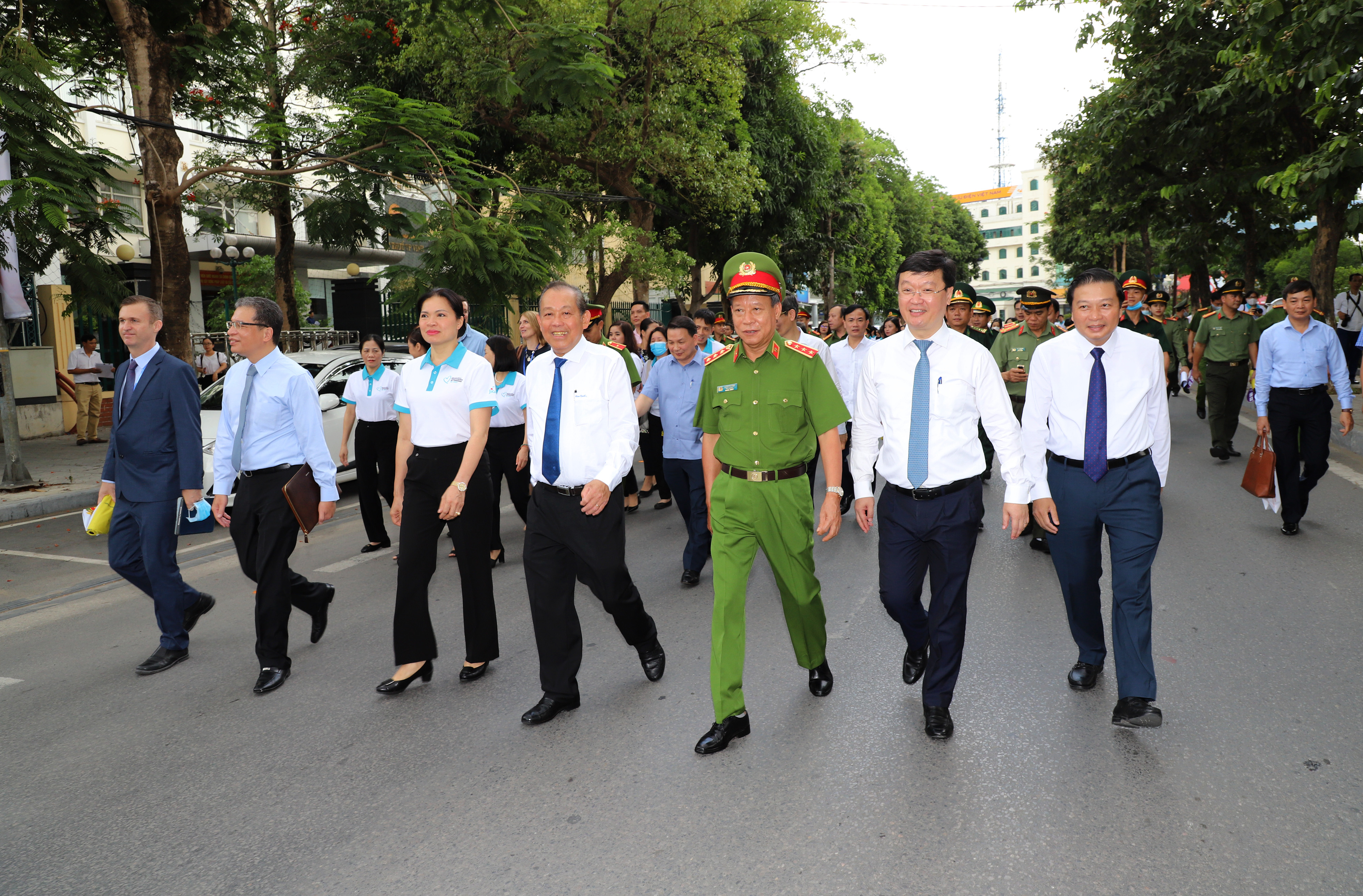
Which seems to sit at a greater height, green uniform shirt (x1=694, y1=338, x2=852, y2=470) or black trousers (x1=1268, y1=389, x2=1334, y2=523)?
green uniform shirt (x1=694, y1=338, x2=852, y2=470)

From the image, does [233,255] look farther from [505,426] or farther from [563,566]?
[563,566]

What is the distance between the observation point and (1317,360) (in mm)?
7273

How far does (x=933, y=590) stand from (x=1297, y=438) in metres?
5.10

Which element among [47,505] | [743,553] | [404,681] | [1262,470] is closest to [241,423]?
[404,681]

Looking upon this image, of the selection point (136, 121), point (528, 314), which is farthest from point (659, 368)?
point (136, 121)

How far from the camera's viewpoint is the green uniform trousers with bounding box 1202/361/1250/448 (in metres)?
11.0

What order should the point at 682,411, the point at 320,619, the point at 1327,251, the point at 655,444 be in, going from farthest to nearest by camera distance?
1. the point at 1327,251
2. the point at 655,444
3. the point at 682,411
4. the point at 320,619

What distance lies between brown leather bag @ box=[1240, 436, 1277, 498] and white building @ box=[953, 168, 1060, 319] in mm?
134075

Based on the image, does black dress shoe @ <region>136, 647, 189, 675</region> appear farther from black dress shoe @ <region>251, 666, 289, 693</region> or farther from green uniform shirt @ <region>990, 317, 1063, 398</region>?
green uniform shirt @ <region>990, 317, 1063, 398</region>

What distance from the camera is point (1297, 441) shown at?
7.52 metres

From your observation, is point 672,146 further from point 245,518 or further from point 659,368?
point 245,518

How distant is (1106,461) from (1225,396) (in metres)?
8.29

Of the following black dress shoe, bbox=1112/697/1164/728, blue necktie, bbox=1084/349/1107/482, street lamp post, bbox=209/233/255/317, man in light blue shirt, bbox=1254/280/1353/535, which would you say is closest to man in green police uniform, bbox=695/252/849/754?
blue necktie, bbox=1084/349/1107/482

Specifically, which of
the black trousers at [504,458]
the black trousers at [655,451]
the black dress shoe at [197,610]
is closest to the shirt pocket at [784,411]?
the black dress shoe at [197,610]
